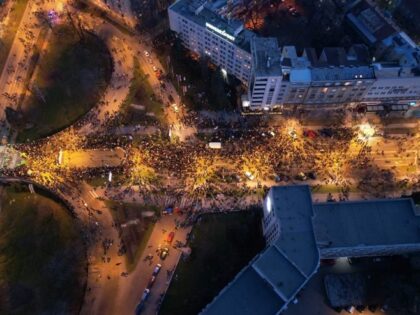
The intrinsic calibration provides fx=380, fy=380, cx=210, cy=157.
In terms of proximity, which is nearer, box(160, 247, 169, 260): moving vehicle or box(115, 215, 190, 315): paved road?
box(115, 215, 190, 315): paved road

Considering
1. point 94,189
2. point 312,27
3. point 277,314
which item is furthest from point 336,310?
point 312,27

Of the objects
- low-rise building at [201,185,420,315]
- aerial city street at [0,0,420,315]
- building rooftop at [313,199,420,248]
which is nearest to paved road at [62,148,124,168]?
aerial city street at [0,0,420,315]

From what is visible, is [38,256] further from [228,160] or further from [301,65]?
[301,65]

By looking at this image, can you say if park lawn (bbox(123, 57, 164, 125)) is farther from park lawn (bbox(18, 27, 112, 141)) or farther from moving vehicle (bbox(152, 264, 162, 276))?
moving vehicle (bbox(152, 264, 162, 276))

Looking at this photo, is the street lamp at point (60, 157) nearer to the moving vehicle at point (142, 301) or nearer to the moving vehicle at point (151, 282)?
the moving vehicle at point (151, 282)

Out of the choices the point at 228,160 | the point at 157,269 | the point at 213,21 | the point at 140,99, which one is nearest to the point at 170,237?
the point at 157,269

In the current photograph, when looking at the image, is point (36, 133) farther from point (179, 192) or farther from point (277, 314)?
point (277, 314)
